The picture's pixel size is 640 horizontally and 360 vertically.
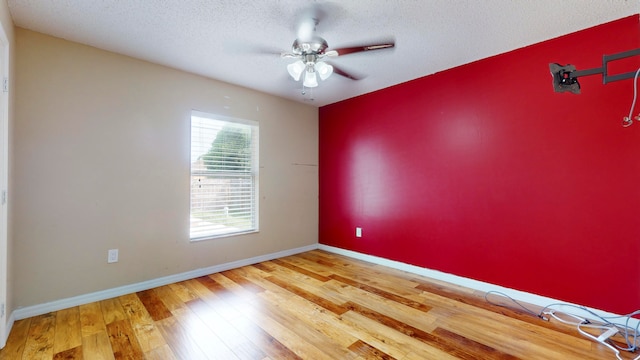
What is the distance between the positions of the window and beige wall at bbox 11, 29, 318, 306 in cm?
13

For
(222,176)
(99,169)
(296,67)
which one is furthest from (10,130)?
(296,67)

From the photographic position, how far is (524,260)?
8.40ft

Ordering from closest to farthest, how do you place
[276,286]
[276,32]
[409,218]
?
[276,32], [276,286], [409,218]

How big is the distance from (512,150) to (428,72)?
1.25 m

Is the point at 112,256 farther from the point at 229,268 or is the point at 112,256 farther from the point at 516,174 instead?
the point at 516,174

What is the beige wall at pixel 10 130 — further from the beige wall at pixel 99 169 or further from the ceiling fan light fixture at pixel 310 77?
the ceiling fan light fixture at pixel 310 77

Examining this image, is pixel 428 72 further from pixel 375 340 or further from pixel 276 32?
pixel 375 340

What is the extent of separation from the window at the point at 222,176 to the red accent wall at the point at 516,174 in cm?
159

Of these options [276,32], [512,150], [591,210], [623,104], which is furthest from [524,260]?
[276,32]

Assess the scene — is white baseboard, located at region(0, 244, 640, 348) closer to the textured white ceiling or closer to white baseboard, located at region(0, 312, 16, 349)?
white baseboard, located at region(0, 312, 16, 349)

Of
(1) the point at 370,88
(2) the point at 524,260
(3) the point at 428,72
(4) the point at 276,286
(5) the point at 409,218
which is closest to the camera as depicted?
(2) the point at 524,260

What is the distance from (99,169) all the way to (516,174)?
397 cm

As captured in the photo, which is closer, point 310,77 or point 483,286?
point 310,77

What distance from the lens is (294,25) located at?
2.23m
